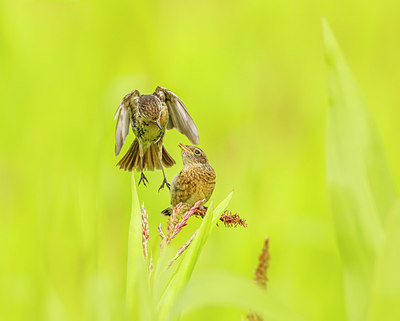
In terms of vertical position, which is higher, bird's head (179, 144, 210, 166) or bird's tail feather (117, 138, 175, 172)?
bird's head (179, 144, 210, 166)

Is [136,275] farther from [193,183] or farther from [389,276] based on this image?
[389,276]

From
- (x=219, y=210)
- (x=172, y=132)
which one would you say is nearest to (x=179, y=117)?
(x=219, y=210)

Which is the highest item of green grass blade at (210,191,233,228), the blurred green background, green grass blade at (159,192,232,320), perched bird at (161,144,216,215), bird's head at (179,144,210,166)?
the blurred green background

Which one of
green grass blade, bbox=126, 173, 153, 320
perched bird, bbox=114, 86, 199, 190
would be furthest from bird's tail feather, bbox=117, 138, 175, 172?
green grass blade, bbox=126, 173, 153, 320

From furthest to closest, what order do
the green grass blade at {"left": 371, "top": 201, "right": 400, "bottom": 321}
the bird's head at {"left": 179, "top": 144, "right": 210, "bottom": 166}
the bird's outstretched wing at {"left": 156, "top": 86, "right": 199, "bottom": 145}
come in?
the bird's head at {"left": 179, "top": 144, "right": 210, "bottom": 166} → the bird's outstretched wing at {"left": 156, "top": 86, "right": 199, "bottom": 145} → the green grass blade at {"left": 371, "top": 201, "right": 400, "bottom": 321}

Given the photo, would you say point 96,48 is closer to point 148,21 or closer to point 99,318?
A: point 148,21

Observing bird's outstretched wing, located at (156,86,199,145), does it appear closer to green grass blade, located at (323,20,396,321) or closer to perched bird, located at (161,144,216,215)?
perched bird, located at (161,144,216,215)

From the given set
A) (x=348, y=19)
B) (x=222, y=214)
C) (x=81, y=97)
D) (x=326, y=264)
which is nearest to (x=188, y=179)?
(x=222, y=214)

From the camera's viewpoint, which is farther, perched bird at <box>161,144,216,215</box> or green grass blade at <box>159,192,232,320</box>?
perched bird at <box>161,144,216,215</box>
